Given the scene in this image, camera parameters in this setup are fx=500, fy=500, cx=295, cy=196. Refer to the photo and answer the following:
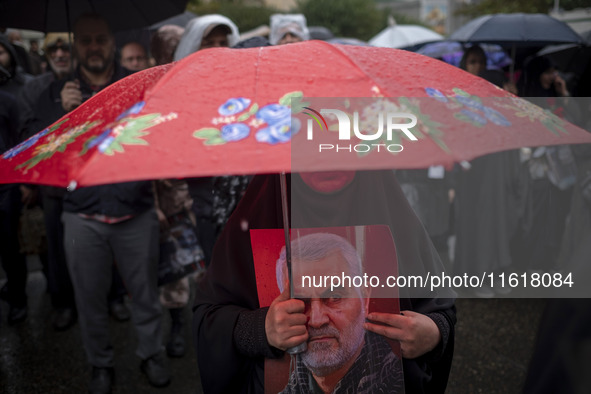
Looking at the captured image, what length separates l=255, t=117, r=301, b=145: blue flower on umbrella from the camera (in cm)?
99

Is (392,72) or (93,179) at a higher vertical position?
(392,72)

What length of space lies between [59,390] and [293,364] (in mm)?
2387

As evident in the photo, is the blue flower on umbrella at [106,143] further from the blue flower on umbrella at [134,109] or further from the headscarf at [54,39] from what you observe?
the headscarf at [54,39]

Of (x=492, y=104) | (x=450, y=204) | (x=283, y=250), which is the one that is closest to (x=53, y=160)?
(x=283, y=250)

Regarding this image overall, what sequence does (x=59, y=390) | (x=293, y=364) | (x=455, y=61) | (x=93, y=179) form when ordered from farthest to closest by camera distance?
(x=455, y=61), (x=59, y=390), (x=293, y=364), (x=93, y=179)

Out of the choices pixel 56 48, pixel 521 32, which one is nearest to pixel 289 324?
pixel 56 48

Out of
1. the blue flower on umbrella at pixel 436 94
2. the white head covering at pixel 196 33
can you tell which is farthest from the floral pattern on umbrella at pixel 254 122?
the white head covering at pixel 196 33

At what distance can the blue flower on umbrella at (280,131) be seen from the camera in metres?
0.99

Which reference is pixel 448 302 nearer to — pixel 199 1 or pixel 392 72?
pixel 392 72

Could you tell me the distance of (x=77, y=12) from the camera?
3281 mm

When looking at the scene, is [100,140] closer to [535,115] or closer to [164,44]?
[535,115]

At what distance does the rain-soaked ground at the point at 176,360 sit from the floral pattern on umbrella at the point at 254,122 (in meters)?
2.55

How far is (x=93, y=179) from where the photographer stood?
0.91 metres

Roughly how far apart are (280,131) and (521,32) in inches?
190
